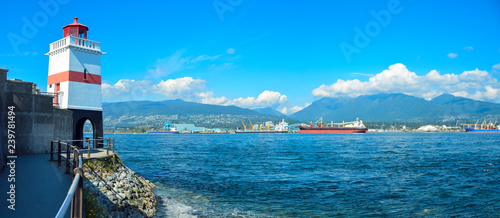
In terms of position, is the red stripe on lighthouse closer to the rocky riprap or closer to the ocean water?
the rocky riprap

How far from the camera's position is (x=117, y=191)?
13.2 meters

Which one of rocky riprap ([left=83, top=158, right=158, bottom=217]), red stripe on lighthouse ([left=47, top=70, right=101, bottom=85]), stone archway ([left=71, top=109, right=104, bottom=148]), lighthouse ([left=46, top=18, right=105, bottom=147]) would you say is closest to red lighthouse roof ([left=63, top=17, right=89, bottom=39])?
lighthouse ([left=46, top=18, right=105, bottom=147])

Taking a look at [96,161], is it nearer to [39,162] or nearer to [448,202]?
[39,162]

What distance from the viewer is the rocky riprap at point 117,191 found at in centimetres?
1204

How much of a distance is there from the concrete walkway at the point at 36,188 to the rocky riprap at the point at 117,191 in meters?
1.37

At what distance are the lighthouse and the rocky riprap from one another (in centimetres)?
615

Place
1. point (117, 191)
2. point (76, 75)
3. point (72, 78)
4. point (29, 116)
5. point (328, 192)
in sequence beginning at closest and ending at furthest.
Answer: point (117, 191) → point (29, 116) → point (328, 192) → point (72, 78) → point (76, 75)

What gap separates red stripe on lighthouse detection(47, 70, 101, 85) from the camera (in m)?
19.2

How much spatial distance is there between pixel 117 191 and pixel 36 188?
14.1 feet

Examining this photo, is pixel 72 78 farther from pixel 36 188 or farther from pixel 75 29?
pixel 36 188

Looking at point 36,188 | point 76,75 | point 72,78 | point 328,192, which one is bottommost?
point 328,192

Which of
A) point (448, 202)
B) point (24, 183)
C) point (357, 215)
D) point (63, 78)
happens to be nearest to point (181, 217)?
point (24, 183)

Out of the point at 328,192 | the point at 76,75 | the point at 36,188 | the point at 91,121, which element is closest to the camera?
the point at 36,188

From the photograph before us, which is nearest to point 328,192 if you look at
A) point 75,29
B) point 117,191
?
point 117,191
